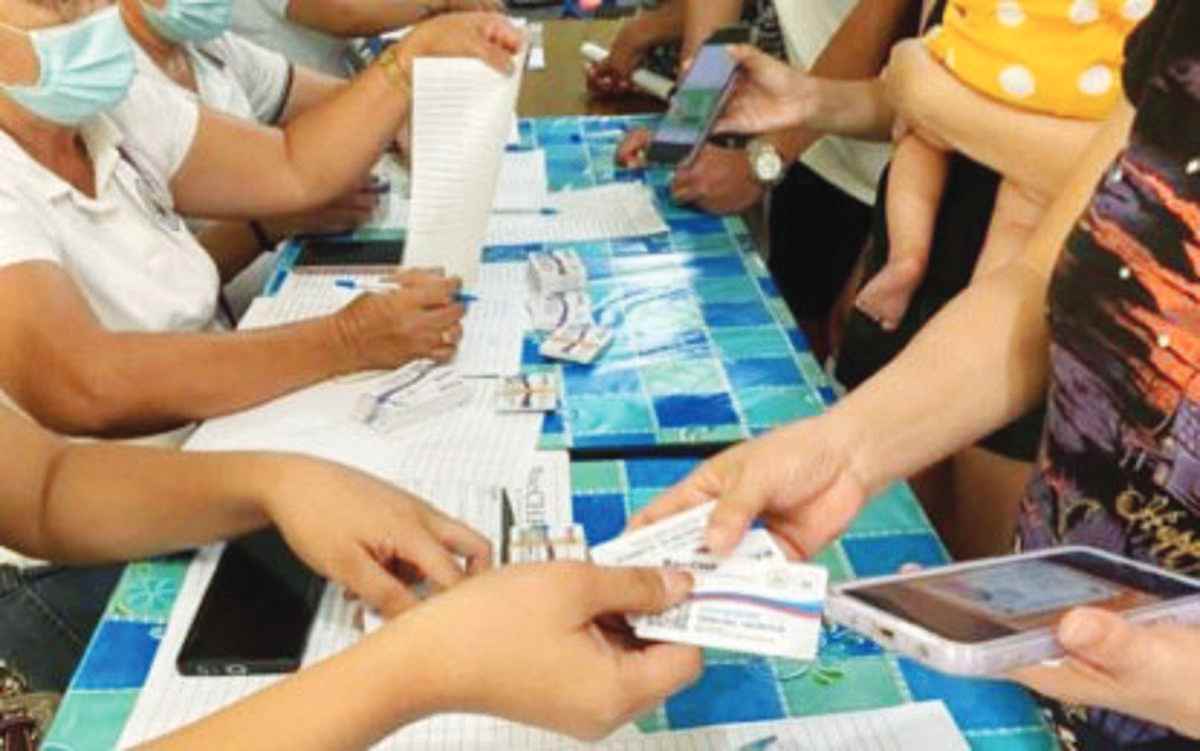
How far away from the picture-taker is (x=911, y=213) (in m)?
1.46

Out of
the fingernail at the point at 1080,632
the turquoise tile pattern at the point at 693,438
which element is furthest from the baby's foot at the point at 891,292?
the fingernail at the point at 1080,632

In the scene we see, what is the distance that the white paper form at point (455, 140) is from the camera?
149 cm

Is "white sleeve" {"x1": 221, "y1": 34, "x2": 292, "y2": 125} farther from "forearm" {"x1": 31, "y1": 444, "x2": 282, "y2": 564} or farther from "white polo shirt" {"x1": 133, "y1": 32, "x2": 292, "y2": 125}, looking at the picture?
"forearm" {"x1": 31, "y1": 444, "x2": 282, "y2": 564}

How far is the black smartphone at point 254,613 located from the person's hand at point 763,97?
1.01 m

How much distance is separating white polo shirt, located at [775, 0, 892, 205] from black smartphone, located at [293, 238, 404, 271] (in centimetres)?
83

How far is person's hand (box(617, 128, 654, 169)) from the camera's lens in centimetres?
202

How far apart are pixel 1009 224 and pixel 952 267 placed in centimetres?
15

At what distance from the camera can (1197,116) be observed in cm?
79

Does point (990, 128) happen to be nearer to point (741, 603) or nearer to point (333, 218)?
point (741, 603)

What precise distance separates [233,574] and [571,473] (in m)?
0.35

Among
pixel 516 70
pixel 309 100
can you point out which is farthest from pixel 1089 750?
pixel 309 100

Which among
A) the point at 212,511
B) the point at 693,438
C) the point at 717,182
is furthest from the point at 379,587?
the point at 717,182

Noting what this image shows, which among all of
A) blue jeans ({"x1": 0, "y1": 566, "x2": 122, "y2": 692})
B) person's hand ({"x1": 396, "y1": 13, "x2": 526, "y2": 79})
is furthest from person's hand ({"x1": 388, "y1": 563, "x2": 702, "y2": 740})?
person's hand ({"x1": 396, "y1": 13, "x2": 526, "y2": 79})

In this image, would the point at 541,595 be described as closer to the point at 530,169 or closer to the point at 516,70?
the point at 516,70
